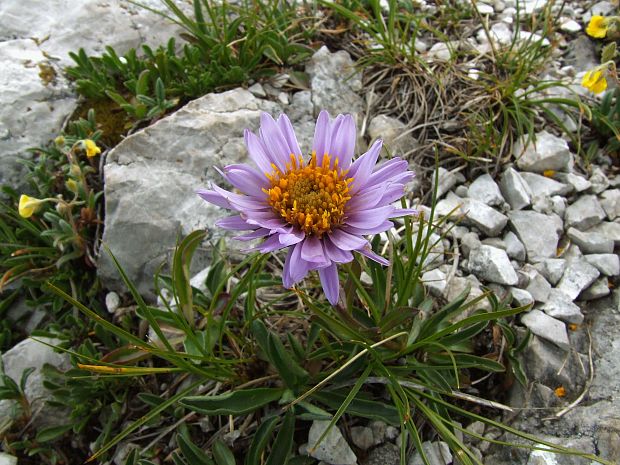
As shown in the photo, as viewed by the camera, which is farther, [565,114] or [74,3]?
[74,3]

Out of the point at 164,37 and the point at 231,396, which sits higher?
the point at 164,37

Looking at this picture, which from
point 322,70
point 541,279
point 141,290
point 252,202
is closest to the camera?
point 252,202

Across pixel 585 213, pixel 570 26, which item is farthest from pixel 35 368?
pixel 570 26

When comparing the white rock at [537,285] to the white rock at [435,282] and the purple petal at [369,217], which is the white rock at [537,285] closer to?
the white rock at [435,282]

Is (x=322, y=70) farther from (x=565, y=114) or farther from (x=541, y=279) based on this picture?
(x=541, y=279)

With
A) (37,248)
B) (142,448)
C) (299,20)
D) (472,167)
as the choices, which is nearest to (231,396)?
(142,448)

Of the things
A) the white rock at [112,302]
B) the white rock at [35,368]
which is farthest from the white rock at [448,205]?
the white rock at [35,368]

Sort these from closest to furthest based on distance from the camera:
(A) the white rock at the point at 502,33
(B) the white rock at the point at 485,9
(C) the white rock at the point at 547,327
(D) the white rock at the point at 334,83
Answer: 1. (C) the white rock at the point at 547,327
2. (D) the white rock at the point at 334,83
3. (A) the white rock at the point at 502,33
4. (B) the white rock at the point at 485,9
